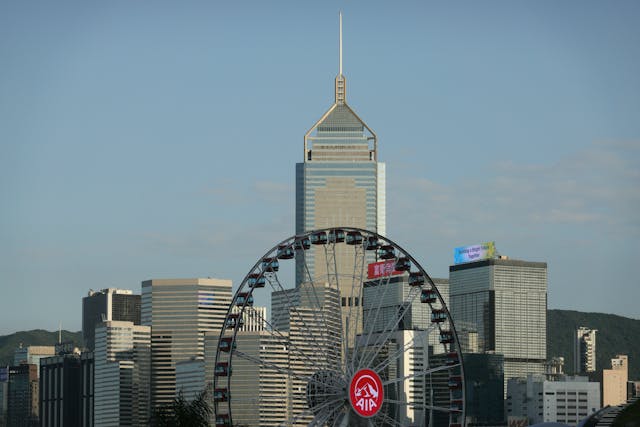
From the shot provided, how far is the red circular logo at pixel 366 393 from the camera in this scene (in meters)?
119

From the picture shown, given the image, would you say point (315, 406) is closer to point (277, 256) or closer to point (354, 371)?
point (354, 371)

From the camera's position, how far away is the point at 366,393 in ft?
393

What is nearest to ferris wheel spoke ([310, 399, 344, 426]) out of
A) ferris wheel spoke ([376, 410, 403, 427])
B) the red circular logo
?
the red circular logo

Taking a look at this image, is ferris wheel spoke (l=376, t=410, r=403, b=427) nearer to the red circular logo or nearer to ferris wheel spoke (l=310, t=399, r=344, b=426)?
the red circular logo

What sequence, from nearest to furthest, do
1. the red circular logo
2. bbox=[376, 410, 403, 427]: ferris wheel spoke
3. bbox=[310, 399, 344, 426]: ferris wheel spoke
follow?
1. the red circular logo
2. bbox=[310, 399, 344, 426]: ferris wheel spoke
3. bbox=[376, 410, 403, 427]: ferris wheel spoke

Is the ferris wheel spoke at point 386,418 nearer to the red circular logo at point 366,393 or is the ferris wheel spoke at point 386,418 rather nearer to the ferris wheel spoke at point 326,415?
the red circular logo at point 366,393

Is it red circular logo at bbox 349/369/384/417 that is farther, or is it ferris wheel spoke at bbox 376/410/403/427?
ferris wheel spoke at bbox 376/410/403/427

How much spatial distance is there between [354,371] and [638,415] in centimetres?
2306

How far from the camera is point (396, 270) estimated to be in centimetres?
13525

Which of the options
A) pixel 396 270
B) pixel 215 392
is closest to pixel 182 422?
pixel 215 392

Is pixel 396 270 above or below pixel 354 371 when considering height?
above

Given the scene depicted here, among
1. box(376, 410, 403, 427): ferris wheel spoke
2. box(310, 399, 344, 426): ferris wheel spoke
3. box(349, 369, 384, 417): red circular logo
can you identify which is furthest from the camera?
box(376, 410, 403, 427): ferris wheel spoke

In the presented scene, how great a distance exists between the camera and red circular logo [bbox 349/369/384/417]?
390ft

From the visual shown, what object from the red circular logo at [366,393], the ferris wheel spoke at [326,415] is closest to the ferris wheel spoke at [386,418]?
the red circular logo at [366,393]
